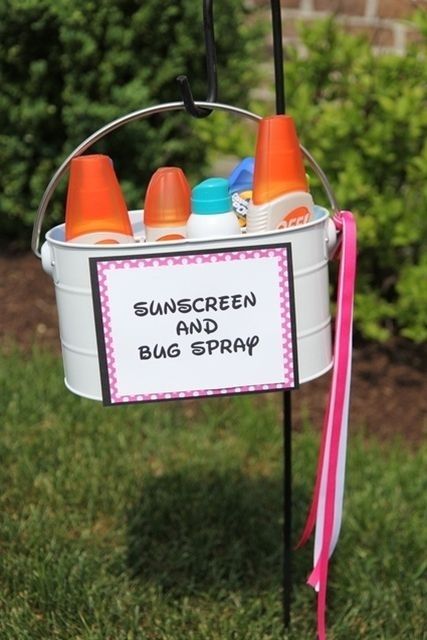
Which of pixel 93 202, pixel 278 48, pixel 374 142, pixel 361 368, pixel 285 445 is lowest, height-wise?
pixel 361 368

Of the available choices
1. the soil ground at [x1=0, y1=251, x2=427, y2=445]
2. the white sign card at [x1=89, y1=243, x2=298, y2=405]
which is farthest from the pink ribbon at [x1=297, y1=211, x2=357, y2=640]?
the soil ground at [x1=0, y1=251, x2=427, y2=445]

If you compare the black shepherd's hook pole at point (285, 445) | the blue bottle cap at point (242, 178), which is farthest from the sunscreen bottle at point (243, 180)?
the black shepherd's hook pole at point (285, 445)

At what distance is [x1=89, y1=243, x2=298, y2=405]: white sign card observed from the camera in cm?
157

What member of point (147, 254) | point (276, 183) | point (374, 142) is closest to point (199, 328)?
point (147, 254)

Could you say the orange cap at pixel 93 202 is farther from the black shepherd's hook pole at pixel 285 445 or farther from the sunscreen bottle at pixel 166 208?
the black shepherd's hook pole at pixel 285 445

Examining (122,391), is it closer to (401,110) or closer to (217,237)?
(217,237)

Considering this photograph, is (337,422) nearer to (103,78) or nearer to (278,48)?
(278,48)

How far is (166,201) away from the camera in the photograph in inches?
63.8

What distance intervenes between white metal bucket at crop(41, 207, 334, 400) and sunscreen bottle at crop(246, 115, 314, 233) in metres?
0.03

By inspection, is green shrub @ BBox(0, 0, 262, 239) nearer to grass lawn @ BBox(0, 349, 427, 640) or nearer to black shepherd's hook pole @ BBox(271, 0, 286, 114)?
grass lawn @ BBox(0, 349, 427, 640)

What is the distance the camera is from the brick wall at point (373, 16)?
4.00m

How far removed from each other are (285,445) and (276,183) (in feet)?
1.99

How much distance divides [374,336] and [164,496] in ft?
3.27

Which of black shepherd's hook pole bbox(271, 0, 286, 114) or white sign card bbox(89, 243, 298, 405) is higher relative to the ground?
black shepherd's hook pole bbox(271, 0, 286, 114)
